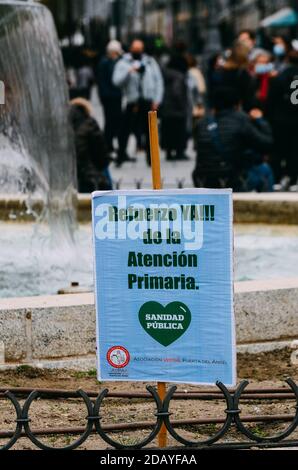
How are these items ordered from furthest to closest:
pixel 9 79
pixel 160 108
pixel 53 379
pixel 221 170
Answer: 1. pixel 160 108
2. pixel 221 170
3. pixel 9 79
4. pixel 53 379

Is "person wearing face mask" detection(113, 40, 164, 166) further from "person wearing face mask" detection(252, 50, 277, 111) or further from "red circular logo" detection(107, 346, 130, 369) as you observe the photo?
"red circular logo" detection(107, 346, 130, 369)

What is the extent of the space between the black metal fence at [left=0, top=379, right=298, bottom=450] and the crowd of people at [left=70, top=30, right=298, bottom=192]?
7334 mm

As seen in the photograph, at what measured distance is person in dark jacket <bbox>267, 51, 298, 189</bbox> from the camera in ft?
61.4

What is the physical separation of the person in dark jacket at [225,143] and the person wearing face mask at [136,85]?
7810 mm

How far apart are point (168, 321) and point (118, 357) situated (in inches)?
11.1

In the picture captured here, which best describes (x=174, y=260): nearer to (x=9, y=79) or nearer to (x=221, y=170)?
(x=9, y=79)

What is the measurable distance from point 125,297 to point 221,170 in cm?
816

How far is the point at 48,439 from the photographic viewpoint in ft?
22.0

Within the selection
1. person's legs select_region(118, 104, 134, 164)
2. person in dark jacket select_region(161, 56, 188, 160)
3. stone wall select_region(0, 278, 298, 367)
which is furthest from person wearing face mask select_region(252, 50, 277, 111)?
stone wall select_region(0, 278, 298, 367)

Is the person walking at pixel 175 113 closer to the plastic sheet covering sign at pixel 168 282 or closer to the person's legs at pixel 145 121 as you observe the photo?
the person's legs at pixel 145 121

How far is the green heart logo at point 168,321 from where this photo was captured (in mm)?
6215

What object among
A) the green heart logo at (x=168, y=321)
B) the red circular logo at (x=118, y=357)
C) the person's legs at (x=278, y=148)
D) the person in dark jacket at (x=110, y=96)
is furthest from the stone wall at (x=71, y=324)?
the person in dark jacket at (x=110, y=96)

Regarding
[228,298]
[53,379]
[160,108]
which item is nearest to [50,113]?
[53,379]

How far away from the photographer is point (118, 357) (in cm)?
633
